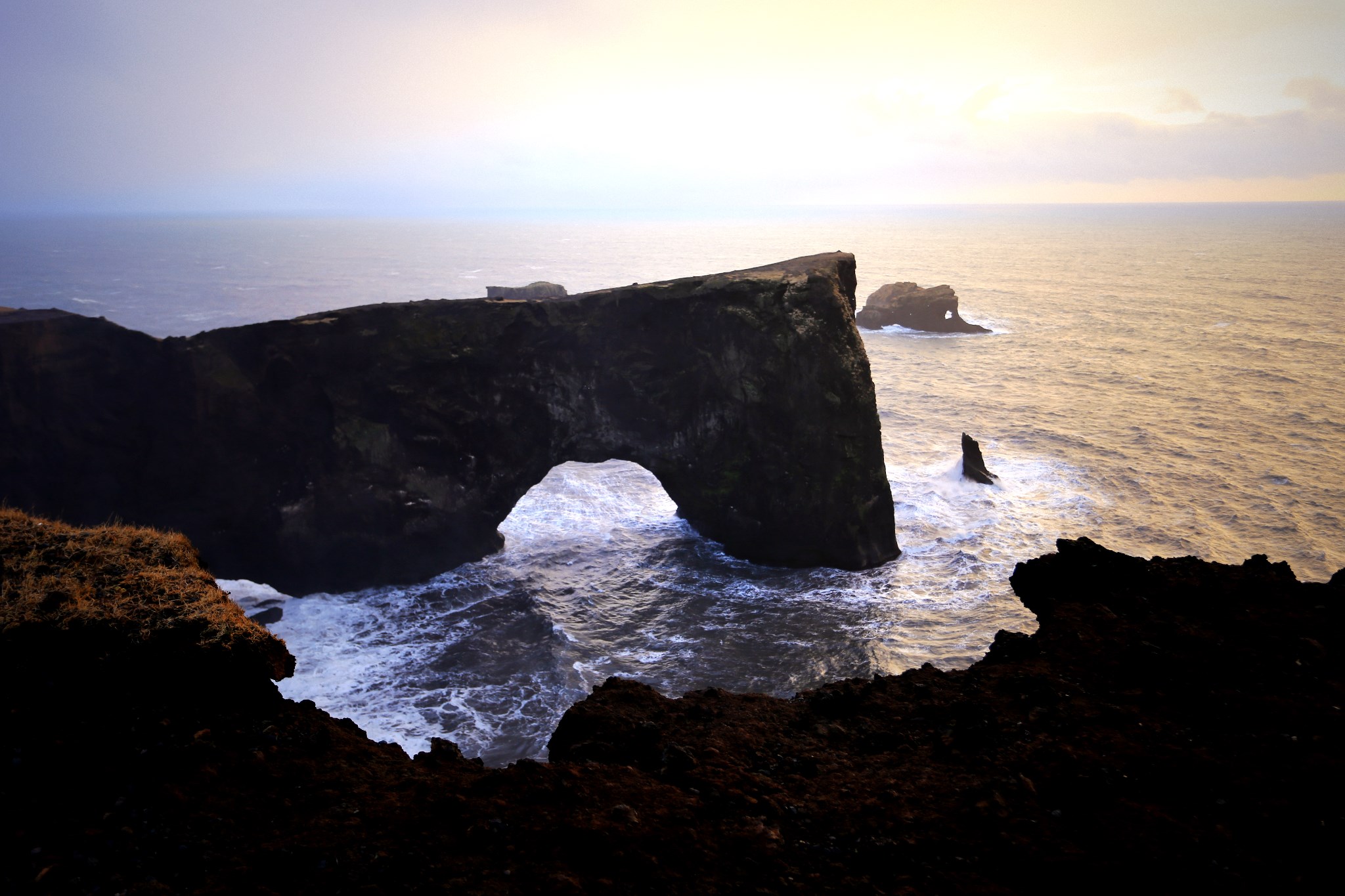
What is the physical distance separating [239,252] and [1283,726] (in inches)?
8882

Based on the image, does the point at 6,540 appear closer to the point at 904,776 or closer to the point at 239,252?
the point at 904,776

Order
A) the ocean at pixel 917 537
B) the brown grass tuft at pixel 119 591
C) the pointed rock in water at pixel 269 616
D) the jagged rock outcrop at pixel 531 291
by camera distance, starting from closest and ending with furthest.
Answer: the brown grass tuft at pixel 119 591, the ocean at pixel 917 537, the pointed rock in water at pixel 269 616, the jagged rock outcrop at pixel 531 291

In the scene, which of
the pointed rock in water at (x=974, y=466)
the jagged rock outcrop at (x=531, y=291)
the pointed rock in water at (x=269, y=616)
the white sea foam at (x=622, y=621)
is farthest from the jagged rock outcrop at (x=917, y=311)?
the pointed rock in water at (x=269, y=616)

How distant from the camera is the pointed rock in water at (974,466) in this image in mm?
38062

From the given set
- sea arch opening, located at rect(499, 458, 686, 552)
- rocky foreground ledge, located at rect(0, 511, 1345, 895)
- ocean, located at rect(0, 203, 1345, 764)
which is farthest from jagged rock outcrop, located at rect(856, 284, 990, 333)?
rocky foreground ledge, located at rect(0, 511, 1345, 895)

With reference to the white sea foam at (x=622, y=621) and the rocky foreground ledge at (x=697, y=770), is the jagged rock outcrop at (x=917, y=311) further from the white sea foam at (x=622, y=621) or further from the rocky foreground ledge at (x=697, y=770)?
the rocky foreground ledge at (x=697, y=770)

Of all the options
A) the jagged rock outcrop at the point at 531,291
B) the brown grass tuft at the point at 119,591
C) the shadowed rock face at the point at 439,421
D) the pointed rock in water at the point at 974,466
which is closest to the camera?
the brown grass tuft at the point at 119,591

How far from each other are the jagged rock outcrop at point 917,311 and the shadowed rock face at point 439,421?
178ft

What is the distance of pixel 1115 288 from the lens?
103 metres

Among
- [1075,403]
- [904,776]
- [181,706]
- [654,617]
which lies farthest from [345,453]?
[1075,403]

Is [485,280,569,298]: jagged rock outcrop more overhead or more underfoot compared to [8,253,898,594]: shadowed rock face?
more overhead

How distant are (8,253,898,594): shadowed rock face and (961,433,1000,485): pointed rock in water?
33.0ft

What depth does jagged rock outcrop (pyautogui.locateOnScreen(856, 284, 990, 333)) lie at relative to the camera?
8031 cm

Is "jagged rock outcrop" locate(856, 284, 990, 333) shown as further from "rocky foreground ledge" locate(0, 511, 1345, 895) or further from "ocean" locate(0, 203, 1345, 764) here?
"rocky foreground ledge" locate(0, 511, 1345, 895)
